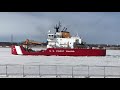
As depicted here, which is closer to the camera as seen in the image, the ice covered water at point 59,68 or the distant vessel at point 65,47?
the ice covered water at point 59,68

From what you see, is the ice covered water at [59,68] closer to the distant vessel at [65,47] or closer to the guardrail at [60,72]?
the guardrail at [60,72]

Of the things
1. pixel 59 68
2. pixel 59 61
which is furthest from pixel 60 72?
pixel 59 61

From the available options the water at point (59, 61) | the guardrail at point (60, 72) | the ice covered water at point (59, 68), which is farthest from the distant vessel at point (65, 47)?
the guardrail at point (60, 72)

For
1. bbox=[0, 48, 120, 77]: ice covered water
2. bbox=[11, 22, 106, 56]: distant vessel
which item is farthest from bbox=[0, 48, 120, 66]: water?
bbox=[11, 22, 106, 56]: distant vessel

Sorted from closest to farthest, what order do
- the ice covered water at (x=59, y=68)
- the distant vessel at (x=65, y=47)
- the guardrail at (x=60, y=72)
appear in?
the guardrail at (x=60, y=72), the ice covered water at (x=59, y=68), the distant vessel at (x=65, y=47)

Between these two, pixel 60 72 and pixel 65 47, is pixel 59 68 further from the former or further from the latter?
pixel 65 47

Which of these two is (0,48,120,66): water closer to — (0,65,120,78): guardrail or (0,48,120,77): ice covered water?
(0,48,120,77): ice covered water

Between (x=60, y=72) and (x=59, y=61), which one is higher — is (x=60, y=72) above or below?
above

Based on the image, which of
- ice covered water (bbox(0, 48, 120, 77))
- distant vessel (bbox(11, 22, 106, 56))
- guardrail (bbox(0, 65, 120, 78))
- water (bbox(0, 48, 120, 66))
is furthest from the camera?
distant vessel (bbox(11, 22, 106, 56))

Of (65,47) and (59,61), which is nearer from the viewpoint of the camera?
(59,61)
